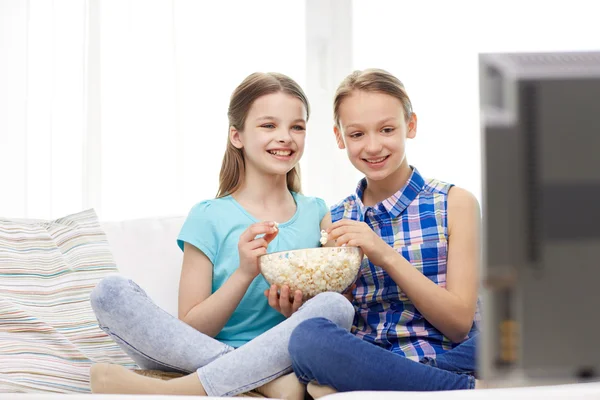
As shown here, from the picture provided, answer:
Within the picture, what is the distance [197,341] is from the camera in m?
1.37

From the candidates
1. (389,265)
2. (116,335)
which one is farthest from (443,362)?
(116,335)

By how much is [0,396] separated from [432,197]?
1021 mm

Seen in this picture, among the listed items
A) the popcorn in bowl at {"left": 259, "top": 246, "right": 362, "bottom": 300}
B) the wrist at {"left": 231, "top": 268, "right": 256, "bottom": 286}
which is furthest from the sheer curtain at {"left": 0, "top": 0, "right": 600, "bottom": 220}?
the popcorn in bowl at {"left": 259, "top": 246, "right": 362, "bottom": 300}

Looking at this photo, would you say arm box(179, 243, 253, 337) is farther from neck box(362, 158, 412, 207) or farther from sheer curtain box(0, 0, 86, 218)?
sheer curtain box(0, 0, 86, 218)

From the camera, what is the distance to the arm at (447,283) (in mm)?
1444

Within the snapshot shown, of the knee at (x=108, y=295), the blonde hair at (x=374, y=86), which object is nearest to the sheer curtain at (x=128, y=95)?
the blonde hair at (x=374, y=86)

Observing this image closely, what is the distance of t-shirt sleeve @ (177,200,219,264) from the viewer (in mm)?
1702

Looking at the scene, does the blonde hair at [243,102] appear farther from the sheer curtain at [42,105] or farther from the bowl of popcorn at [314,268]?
the sheer curtain at [42,105]

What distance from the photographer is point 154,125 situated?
2758 millimetres

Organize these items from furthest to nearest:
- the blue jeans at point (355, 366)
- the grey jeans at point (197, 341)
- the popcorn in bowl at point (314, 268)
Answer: the popcorn in bowl at point (314, 268) < the grey jeans at point (197, 341) < the blue jeans at point (355, 366)

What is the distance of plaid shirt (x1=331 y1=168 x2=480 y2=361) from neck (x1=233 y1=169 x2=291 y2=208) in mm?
260

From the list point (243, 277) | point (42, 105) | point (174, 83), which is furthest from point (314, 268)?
point (42, 105)

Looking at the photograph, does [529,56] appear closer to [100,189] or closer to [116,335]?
[116,335]

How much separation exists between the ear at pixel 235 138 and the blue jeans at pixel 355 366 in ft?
2.46
